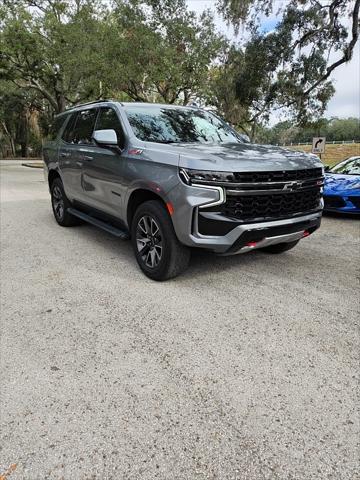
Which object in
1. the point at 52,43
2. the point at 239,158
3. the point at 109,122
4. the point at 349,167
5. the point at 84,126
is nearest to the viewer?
the point at 239,158

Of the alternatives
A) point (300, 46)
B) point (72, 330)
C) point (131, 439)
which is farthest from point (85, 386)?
point (300, 46)

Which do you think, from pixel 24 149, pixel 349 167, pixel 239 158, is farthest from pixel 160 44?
pixel 24 149

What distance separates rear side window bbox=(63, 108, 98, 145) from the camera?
500 centimetres

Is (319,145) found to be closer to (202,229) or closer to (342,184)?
(342,184)

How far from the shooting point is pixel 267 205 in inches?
133

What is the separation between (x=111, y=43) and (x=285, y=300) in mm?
15880

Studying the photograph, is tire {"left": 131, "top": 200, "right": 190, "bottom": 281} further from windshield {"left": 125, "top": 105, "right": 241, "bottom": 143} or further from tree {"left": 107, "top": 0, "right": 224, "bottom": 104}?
tree {"left": 107, "top": 0, "right": 224, "bottom": 104}

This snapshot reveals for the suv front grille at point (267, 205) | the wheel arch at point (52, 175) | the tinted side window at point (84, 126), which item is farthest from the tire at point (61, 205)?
the suv front grille at point (267, 205)

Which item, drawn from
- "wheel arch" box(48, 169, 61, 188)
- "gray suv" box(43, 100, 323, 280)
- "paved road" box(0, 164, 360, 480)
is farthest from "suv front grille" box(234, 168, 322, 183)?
"wheel arch" box(48, 169, 61, 188)

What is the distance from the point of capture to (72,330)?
2881 mm

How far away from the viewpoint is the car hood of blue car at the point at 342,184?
22.8 feet

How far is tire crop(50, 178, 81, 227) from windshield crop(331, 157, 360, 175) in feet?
18.7

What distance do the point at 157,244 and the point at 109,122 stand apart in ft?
6.06

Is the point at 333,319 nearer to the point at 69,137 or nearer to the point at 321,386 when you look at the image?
the point at 321,386
